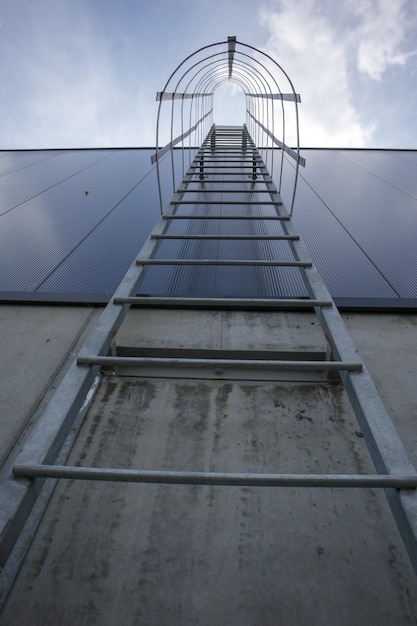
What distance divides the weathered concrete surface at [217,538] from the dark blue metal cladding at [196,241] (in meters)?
1.35

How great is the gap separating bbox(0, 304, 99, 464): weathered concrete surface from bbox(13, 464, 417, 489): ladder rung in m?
0.93

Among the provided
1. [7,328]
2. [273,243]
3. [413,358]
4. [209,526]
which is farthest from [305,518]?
[273,243]

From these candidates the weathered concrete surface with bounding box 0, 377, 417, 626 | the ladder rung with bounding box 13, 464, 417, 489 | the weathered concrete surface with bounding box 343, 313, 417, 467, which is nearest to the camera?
the ladder rung with bounding box 13, 464, 417, 489

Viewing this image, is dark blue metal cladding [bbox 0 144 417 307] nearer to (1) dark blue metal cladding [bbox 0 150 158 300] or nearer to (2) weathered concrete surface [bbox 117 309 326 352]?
(1) dark blue metal cladding [bbox 0 150 158 300]

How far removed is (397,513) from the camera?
112 centimetres

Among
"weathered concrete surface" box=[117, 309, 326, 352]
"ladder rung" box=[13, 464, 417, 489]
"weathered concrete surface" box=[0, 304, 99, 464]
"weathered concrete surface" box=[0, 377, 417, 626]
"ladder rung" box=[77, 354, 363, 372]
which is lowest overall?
"weathered concrete surface" box=[0, 377, 417, 626]

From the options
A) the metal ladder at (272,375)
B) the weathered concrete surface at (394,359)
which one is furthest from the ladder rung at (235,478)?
the weathered concrete surface at (394,359)

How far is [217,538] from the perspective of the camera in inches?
60.6

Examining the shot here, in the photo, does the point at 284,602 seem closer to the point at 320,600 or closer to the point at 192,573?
the point at 320,600

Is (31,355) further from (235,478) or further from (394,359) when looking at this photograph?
(394,359)

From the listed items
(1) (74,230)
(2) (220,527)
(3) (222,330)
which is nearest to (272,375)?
(3) (222,330)

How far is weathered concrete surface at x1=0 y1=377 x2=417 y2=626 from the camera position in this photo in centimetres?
135

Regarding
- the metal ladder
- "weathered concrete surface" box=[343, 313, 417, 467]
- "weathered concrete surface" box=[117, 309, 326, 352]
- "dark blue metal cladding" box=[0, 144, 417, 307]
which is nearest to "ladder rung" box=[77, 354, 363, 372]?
the metal ladder

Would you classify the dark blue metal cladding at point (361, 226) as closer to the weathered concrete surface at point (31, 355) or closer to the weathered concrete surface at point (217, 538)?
the weathered concrete surface at point (217, 538)
